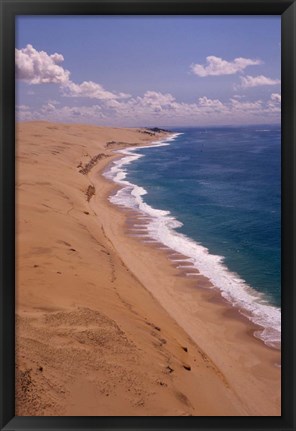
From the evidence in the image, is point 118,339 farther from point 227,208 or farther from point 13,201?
point 227,208

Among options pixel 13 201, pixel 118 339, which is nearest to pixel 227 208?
pixel 118 339

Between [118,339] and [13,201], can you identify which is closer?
[13,201]

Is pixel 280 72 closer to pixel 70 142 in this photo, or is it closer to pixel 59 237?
pixel 59 237

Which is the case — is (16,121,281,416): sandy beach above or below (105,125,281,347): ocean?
below

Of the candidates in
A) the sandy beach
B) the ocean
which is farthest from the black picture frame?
the ocean

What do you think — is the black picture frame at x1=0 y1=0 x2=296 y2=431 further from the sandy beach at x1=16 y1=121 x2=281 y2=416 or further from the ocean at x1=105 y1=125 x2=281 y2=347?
the ocean at x1=105 y1=125 x2=281 y2=347

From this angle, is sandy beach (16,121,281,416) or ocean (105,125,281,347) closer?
sandy beach (16,121,281,416)
